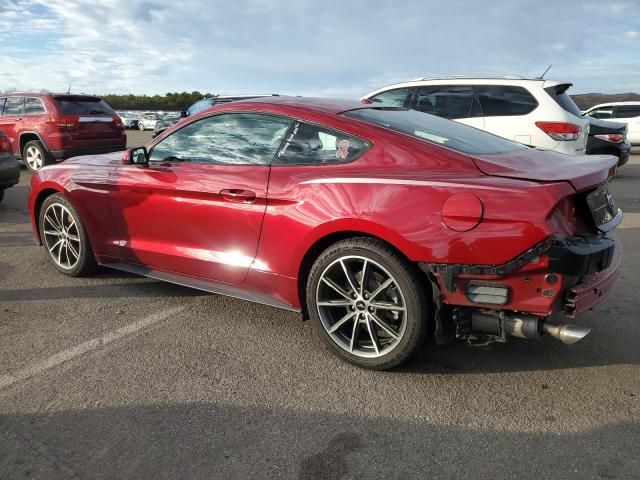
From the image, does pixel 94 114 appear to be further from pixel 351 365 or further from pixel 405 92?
pixel 351 365

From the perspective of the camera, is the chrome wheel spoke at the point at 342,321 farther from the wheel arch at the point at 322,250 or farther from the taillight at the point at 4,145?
the taillight at the point at 4,145

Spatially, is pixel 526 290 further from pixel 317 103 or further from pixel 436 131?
pixel 317 103

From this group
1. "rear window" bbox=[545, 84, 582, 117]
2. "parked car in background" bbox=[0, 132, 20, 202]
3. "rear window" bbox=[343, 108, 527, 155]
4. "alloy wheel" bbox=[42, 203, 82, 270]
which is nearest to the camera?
"rear window" bbox=[343, 108, 527, 155]

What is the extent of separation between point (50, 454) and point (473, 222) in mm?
2195

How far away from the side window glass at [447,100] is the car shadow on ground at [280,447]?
6478 mm

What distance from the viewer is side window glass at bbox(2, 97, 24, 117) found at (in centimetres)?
1199

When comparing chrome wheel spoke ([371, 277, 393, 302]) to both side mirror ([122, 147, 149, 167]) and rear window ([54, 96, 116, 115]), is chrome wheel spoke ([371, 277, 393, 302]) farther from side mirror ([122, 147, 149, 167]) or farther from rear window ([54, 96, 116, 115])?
rear window ([54, 96, 116, 115])

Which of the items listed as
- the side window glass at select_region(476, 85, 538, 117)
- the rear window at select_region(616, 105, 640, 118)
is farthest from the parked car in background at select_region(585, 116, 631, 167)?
the rear window at select_region(616, 105, 640, 118)

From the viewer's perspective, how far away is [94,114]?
11.8 metres

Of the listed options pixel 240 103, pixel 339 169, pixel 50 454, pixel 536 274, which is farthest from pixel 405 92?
pixel 50 454

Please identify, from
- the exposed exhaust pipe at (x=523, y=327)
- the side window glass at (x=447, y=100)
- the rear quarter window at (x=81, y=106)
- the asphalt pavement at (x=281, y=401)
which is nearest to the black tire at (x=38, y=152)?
the rear quarter window at (x=81, y=106)

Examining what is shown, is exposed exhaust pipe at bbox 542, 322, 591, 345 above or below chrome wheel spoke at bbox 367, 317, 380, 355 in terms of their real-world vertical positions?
above

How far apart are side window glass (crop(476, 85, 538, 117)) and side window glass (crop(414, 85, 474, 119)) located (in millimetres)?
194

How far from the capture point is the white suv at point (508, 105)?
25.3 ft
